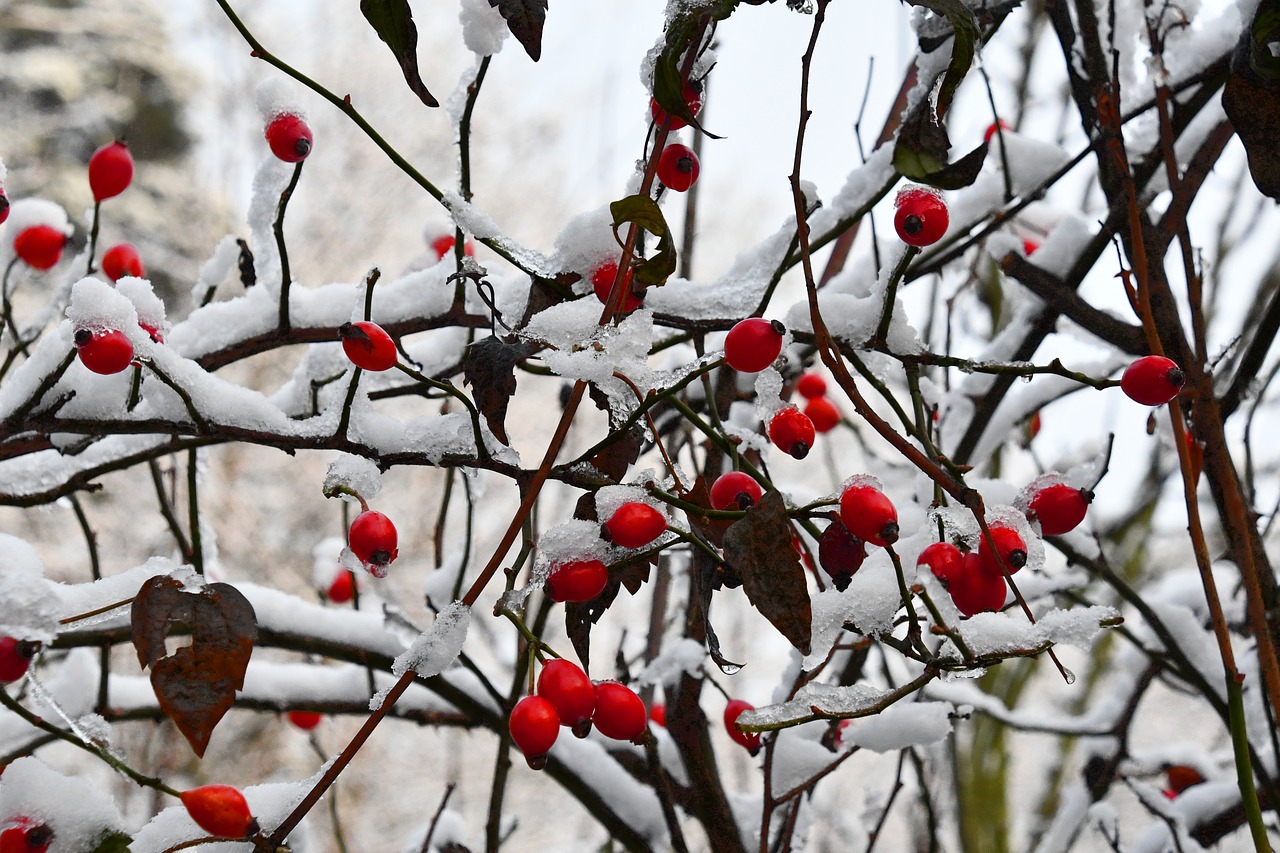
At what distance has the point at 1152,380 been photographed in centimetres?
70

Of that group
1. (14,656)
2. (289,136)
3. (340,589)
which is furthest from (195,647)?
(340,589)

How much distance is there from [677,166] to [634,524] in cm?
34

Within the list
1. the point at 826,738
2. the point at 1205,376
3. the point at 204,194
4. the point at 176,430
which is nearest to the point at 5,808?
the point at 176,430

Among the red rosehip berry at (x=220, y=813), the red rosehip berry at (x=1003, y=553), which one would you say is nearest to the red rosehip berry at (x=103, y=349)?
the red rosehip berry at (x=220, y=813)

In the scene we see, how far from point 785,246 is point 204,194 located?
10.9 m

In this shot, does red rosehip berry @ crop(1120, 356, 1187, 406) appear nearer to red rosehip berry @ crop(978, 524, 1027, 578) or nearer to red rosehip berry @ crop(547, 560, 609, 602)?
red rosehip berry @ crop(978, 524, 1027, 578)

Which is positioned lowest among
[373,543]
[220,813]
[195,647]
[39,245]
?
[220,813]

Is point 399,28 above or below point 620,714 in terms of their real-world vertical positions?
above

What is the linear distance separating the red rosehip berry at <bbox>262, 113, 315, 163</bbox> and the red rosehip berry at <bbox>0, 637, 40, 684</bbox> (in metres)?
0.50

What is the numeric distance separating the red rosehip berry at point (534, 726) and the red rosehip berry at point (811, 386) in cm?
94

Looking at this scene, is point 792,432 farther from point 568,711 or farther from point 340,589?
point 340,589

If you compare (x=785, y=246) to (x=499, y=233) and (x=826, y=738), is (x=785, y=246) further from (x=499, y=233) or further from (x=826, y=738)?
(x=826, y=738)

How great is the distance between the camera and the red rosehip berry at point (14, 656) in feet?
2.49

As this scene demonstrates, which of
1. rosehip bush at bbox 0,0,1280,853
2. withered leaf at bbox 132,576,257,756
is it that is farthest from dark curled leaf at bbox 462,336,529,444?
withered leaf at bbox 132,576,257,756
